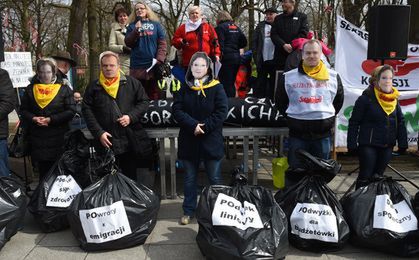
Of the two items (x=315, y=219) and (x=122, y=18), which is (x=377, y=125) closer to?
(x=315, y=219)

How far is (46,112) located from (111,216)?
58.5 inches

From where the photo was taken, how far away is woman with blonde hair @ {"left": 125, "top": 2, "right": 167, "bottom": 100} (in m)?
5.29

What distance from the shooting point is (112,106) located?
4.20 meters

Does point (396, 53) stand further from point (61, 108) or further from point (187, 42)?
point (61, 108)

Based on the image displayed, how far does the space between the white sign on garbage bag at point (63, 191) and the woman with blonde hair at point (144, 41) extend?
1.82 metres

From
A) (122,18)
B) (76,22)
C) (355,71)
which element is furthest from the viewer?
(76,22)

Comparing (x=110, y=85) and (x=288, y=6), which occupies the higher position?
(x=288, y=6)

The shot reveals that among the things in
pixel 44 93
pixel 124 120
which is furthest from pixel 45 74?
pixel 124 120

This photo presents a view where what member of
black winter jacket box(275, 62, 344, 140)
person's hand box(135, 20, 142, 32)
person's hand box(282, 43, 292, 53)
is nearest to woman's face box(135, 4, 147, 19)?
person's hand box(135, 20, 142, 32)

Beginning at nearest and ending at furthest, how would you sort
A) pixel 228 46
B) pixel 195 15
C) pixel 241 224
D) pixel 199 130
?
pixel 241 224
pixel 199 130
pixel 195 15
pixel 228 46

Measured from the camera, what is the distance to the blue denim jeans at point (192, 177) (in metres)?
4.16

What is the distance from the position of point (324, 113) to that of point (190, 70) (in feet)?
4.30

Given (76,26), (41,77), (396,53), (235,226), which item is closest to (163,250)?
(235,226)

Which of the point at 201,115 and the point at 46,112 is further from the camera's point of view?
the point at 46,112
